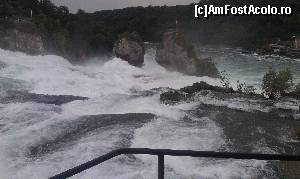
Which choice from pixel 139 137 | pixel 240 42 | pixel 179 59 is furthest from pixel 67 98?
pixel 240 42

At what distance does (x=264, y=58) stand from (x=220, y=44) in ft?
90.0

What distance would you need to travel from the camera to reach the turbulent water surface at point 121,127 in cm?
1180

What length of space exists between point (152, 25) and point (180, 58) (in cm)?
4957

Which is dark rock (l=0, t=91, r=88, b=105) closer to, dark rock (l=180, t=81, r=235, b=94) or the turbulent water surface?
the turbulent water surface

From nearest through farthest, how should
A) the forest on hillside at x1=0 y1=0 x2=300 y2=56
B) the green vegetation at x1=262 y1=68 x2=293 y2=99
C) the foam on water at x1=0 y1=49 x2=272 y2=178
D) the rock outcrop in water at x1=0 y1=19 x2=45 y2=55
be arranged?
the foam on water at x1=0 y1=49 x2=272 y2=178, the green vegetation at x1=262 y1=68 x2=293 y2=99, the rock outcrop in water at x1=0 y1=19 x2=45 y2=55, the forest on hillside at x1=0 y1=0 x2=300 y2=56

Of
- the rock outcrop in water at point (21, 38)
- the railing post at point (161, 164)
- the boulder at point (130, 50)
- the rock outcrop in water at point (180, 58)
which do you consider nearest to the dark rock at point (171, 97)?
the rock outcrop in water at point (180, 58)

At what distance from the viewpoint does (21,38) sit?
4016 centimetres

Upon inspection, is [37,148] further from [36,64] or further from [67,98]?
[36,64]

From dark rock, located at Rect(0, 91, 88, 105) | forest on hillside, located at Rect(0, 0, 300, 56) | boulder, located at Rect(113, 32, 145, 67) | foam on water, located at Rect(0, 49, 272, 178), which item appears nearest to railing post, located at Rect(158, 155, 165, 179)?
foam on water, located at Rect(0, 49, 272, 178)

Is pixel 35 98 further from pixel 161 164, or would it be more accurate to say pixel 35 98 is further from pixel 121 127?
pixel 161 164

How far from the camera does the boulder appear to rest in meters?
41.8

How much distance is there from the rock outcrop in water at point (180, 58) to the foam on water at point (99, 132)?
214 inches

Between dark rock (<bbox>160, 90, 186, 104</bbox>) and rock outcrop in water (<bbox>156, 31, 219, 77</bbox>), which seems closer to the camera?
dark rock (<bbox>160, 90, 186, 104</bbox>)

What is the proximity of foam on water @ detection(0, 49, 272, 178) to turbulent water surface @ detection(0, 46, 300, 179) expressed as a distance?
0.03 metres
